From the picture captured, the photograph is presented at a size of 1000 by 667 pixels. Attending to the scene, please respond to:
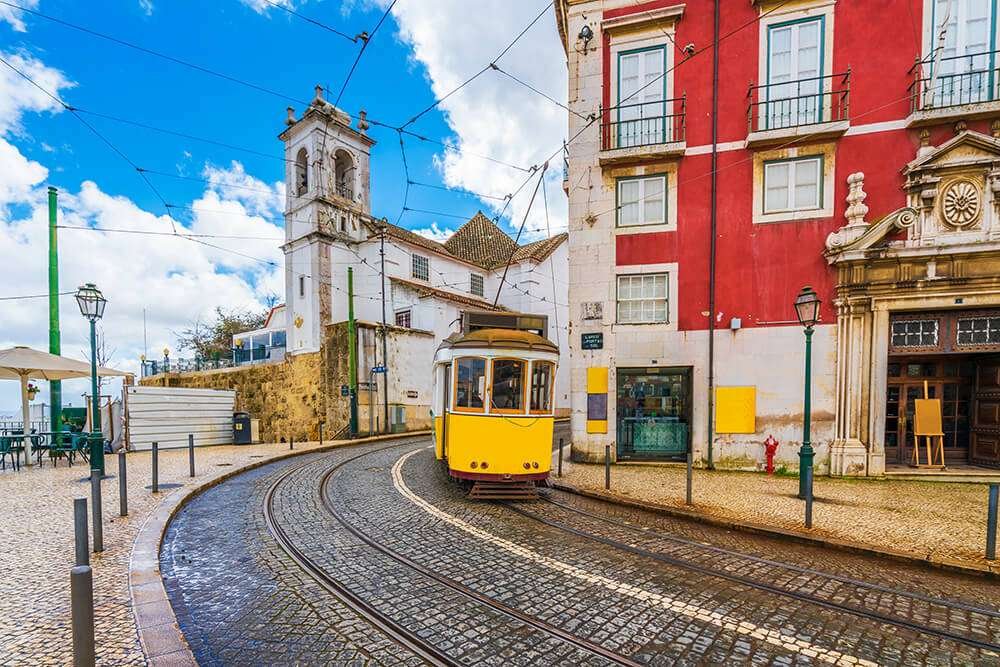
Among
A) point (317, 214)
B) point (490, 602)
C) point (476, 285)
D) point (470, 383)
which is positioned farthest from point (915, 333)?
point (317, 214)

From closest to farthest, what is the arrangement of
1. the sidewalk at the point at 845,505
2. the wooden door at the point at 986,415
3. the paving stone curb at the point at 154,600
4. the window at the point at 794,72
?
the paving stone curb at the point at 154,600, the sidewalk at the point at 845,505, the wooden door at the point at 986,415, the window at the point at 794,72

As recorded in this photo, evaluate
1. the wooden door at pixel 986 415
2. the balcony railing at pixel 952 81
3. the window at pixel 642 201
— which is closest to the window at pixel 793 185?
the balcony railing at pixel 952 81

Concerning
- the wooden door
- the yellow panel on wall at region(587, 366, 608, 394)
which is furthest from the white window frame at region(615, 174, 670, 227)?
the wooden door

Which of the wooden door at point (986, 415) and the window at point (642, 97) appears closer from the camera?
the wooden door at point (986, 415)

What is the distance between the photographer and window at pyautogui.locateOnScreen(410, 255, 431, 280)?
27.5 metres

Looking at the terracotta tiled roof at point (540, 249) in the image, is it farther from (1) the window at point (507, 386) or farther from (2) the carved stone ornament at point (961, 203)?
(1) the window at point (507, 386)

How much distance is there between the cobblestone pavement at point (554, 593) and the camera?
3402 mm

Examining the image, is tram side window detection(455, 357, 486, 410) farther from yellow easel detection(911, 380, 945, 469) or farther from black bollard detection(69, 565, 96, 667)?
yellow easel detection(911, 380, 945, 469)

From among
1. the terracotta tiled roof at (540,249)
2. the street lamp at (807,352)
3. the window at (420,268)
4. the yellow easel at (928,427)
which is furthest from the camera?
the terracotta tiled roof at (540,249)

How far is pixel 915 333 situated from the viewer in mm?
10102

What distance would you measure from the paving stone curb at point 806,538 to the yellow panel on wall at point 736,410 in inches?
180

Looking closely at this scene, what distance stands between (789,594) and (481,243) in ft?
104

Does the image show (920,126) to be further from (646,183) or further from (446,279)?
(446,279)

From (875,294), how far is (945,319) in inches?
66.6
